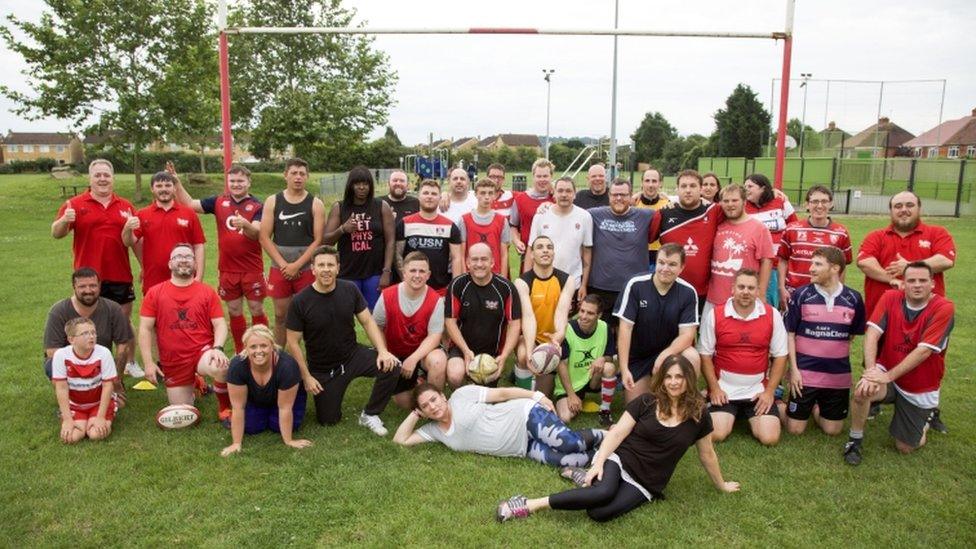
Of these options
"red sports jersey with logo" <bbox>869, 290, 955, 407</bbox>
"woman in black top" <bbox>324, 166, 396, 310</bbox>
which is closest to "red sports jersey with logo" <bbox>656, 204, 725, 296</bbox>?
"red sports jersey with logo" <bbox>869, 290, 955, 407</bbox>

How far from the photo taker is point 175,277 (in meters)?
5.22

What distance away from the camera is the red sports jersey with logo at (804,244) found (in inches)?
220

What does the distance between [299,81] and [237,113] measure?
10.6 feet

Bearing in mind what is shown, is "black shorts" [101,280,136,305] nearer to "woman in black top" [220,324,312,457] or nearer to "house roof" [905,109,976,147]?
"woman in black top" [220,324,312,457]

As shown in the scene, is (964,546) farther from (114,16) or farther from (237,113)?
(237,113)

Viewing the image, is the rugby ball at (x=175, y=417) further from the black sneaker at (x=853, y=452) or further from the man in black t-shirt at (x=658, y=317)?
the black sneaker at (x=853, y=452)

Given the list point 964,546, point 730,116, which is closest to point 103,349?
point 964,546

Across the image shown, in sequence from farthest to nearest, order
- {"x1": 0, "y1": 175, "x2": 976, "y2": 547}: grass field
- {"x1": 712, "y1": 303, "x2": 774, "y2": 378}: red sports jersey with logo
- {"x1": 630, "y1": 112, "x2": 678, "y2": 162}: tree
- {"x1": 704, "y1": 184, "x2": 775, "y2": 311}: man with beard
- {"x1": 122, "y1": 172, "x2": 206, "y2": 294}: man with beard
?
{"x1": 630, "y1": 112, "x2": 678, "y2": 162}: tree
{"x1": 122, "y1": 172, "x2": 206, "y2": 294}: man with beard
{"x1": 704, "y1": 184, "x2": 775, "y2": 311}: man with beard
{"x1": 712, "y1": 303, "x2": 774, "y2": 378}: red sports jersey with logo
{"x1": 0, "y1": 175, "x2": 976, "y2": 547}: grass field

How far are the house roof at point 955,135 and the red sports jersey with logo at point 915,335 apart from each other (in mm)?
49210

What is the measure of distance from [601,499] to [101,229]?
4.89 meters

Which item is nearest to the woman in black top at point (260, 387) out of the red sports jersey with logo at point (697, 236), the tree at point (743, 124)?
the red sports jersey with logo at point (697, 236)

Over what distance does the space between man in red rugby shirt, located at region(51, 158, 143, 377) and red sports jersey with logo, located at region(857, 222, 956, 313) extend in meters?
6.44

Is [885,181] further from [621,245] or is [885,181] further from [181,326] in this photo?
[181,326]

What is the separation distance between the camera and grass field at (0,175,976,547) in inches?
141
